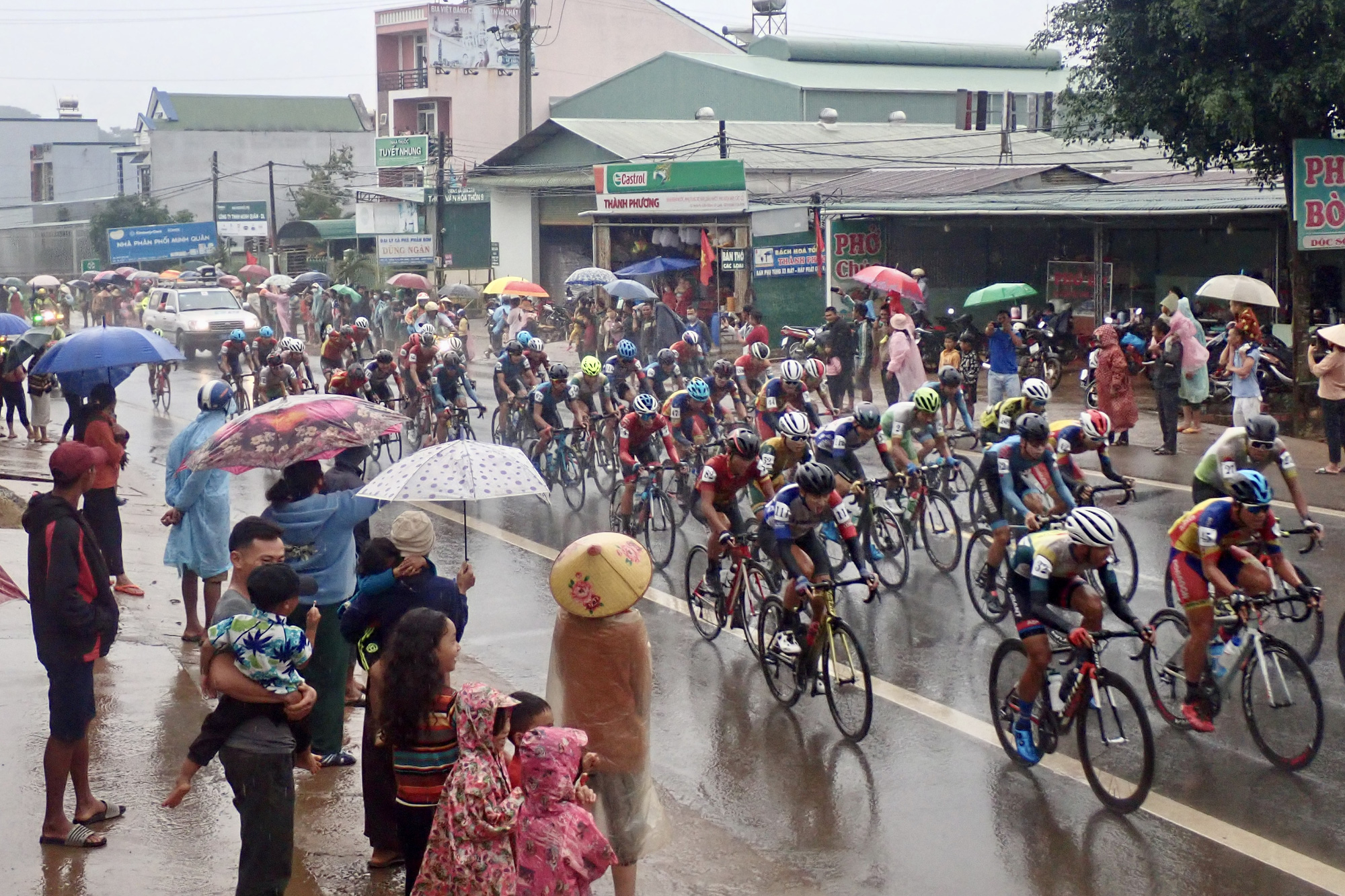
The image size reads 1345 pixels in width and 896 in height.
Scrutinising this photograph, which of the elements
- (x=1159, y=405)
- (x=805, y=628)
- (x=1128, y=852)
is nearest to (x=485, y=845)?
(x=1128, y=852)

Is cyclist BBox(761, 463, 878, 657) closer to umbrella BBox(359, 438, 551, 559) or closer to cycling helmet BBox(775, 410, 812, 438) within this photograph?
cycling helmet BBox(775, 410, 812, 438)

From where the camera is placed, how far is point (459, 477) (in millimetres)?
7672

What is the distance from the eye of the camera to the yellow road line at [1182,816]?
6238mm

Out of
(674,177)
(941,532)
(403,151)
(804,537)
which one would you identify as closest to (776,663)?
(804,537)

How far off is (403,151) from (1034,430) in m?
38.9

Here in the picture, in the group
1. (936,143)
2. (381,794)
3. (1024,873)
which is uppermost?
(936,143)

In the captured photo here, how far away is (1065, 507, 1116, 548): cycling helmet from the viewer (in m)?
6.89

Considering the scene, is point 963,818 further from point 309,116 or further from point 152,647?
point 309,116

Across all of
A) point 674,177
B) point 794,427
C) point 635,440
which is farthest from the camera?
point 674,177

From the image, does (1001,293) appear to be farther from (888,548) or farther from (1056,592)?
(1056,592)

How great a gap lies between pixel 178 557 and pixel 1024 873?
5966mm

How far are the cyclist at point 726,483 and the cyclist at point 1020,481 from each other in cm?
162

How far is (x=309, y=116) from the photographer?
251 ft

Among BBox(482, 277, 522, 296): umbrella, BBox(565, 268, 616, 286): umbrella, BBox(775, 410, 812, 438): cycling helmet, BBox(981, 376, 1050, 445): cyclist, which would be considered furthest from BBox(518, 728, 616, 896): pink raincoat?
BBox(482, 277, 522, 296): umbrella
